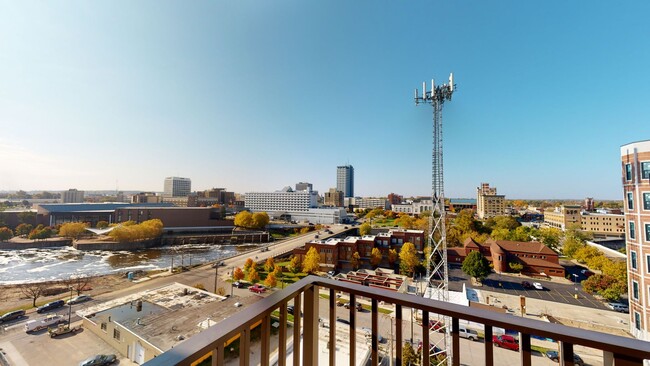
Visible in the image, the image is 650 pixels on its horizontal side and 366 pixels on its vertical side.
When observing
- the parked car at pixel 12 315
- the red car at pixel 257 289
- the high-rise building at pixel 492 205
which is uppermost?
the high-rise building at pixel 492 205

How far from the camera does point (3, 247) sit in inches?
658

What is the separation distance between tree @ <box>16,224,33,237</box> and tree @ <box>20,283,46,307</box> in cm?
1209

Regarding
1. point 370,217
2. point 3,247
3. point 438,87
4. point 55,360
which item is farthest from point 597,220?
point 3,247

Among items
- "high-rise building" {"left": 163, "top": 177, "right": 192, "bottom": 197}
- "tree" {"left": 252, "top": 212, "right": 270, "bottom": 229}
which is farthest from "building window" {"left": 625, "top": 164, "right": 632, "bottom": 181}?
"high-rise building" {"left": 163, "top": 177, "right": 192, "bottom": 197}

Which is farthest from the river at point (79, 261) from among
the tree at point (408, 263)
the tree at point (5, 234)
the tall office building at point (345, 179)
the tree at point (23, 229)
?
the tall office building at point (345, 179)

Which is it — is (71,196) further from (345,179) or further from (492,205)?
(492,205)

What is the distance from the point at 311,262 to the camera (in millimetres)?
11492

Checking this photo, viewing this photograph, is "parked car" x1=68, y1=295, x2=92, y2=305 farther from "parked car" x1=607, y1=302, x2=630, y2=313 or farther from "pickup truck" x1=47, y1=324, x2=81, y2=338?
A: "parked car" x1=607, y1=302, x2=630, y2=313

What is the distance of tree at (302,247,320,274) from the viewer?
452 inches

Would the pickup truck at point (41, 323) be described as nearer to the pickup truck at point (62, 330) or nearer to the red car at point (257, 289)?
the pickup truck at point (62, 330)

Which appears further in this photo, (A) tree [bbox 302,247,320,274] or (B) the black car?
(A) tree [bbox 302,247,320,274]

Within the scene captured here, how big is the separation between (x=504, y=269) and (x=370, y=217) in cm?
2021

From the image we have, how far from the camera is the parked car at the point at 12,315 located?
7351 mm

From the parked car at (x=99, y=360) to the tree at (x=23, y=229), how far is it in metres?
22.4
